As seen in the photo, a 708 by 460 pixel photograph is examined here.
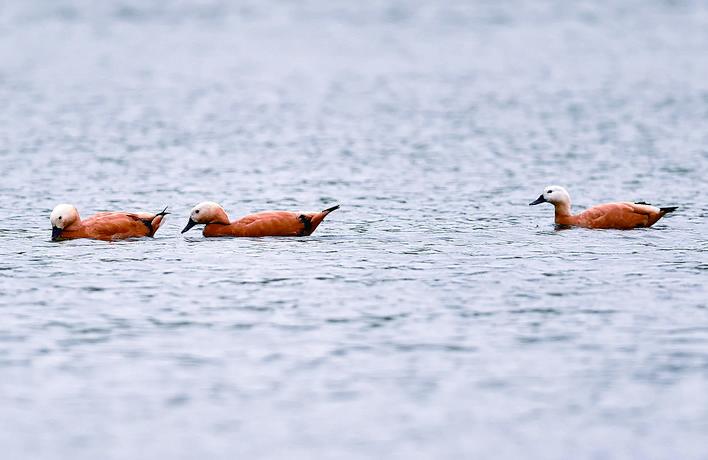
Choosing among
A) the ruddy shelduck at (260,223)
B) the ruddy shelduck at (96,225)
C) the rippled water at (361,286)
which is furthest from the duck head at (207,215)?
the ruddy shelduck at (96,225)

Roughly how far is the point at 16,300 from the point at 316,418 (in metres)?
6.11

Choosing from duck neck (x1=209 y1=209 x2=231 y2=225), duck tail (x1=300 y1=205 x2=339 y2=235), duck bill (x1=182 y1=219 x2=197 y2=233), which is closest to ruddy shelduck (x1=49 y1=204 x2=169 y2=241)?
duck bill (x1=182 y1=219 x2=197 y2=233)

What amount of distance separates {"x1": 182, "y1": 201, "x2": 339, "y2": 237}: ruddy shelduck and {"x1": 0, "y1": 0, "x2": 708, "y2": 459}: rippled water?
314 millimetres

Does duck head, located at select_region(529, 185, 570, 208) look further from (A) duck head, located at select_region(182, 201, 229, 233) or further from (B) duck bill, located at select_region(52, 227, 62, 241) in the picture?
(B) duck bill, located at select_region(52, 227, 62, 241)

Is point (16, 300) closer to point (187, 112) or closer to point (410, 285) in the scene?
point (410, 285)

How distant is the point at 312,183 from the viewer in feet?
95.7

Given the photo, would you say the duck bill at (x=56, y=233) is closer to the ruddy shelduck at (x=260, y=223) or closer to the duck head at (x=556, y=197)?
the ruddy shelduck at (x=260, y=223)

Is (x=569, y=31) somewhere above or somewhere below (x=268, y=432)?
above

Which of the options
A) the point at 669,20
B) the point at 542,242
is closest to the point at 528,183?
the point at 542,242

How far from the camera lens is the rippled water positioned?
12672 millimetres

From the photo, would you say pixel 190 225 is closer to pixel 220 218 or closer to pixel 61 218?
pixel 220 218

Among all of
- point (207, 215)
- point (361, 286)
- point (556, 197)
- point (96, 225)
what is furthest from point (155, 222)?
point (556, 197)

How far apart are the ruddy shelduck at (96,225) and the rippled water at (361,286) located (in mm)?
345

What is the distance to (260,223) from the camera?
71.7 feet
